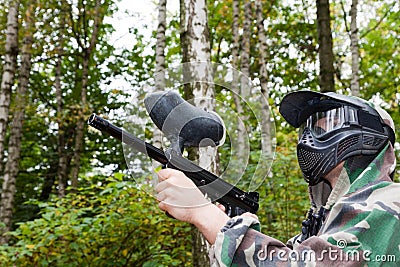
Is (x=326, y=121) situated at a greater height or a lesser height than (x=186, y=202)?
greater

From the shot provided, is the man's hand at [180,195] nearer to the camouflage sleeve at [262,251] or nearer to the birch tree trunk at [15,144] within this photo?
the camouflage sleeve at [262,251]

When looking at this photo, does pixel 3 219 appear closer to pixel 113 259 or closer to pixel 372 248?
pixel 113 259

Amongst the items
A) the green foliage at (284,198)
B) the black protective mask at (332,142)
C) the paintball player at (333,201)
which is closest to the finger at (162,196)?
the paintball player at (333,201)

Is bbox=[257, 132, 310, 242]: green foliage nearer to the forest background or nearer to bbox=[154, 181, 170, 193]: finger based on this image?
the forest background

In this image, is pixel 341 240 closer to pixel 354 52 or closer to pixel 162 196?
pixel 162 196

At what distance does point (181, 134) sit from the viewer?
213 centimetres

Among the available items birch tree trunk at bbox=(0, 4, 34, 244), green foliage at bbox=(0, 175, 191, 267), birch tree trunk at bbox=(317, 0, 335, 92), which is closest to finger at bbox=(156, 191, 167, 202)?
green foliage at bbox=(0, 175, 191, 267)

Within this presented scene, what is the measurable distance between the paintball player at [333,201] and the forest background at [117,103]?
0.89 ft

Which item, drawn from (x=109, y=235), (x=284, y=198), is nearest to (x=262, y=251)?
(x=109, y=235)

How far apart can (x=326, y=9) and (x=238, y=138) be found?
22.4ft

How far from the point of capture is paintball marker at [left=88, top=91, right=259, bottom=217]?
2.08 metres

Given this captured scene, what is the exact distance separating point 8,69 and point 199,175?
9.22 meters

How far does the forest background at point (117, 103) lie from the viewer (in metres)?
7.29

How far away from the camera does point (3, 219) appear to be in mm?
10664
